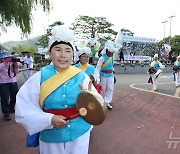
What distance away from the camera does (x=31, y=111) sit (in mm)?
1806

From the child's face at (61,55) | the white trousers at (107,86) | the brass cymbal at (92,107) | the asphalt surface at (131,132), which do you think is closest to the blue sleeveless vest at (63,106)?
the child's face at (61,55)

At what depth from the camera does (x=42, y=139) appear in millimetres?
1952

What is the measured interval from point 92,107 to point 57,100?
41 cm

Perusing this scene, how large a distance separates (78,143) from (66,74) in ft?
1.98

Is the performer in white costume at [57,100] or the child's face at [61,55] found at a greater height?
the child's face at [61,55]

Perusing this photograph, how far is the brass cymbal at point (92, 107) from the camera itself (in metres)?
1.55

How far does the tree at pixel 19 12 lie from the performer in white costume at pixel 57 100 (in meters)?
6.58

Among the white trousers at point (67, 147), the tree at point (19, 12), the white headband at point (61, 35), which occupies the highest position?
the tree at point (19, 12)

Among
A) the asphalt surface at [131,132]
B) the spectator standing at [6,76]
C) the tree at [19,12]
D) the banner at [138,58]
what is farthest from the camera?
the banner at [138,58]

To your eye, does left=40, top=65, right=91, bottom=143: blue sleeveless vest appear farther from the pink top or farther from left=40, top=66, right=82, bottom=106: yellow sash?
the pink top

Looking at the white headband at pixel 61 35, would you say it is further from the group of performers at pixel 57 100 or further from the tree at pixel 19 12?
the tree at pixel 19 12

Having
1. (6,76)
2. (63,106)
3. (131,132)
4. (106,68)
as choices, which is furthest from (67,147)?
(106,68)

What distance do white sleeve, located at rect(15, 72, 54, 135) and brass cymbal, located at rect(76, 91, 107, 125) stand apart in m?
0.30

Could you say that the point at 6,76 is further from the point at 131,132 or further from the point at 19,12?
the point at 19,12
